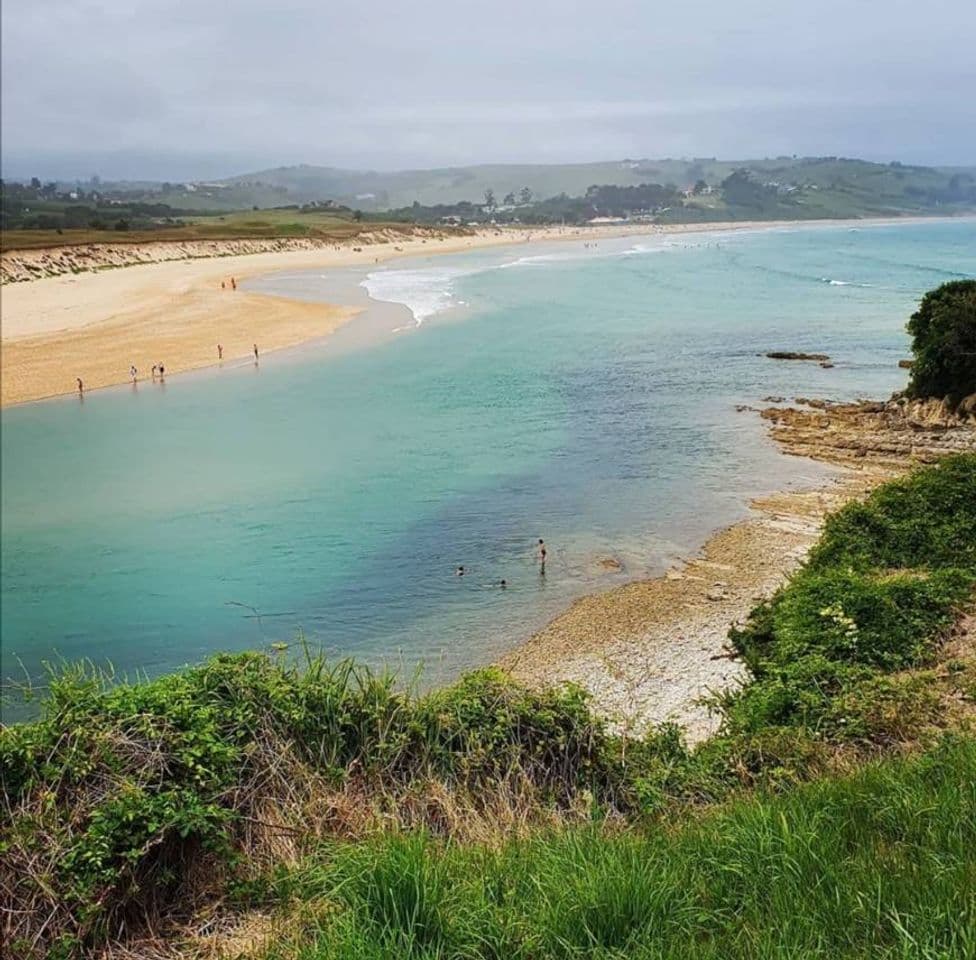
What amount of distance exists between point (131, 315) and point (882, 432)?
42.3 meters

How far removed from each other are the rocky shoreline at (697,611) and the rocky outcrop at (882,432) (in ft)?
0.20

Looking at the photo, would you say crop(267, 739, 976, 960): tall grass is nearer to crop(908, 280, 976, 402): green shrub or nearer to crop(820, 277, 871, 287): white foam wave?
crop(908, 280, 976, 402): green shrub

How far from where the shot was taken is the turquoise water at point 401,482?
53.9 ft

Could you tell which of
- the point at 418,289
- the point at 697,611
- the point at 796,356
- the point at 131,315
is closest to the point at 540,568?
the point at 697,611

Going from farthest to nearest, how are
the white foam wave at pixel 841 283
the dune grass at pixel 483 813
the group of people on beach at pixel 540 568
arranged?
the white foam wave at pixel 841 283, the group of people on beach at pixel 540 568, the dune grass at pixel 483 813

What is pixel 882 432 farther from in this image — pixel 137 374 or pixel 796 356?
pixel 137 374

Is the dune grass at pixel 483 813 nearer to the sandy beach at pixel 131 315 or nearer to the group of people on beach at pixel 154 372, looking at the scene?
the sandy beach at pixel 131 315

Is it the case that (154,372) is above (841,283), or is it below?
below

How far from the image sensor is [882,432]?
85.0 ft

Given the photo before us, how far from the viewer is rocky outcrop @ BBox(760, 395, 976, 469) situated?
24.2m

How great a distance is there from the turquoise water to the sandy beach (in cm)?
322

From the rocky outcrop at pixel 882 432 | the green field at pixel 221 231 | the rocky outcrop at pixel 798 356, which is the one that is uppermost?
the green field at pixel 221 231

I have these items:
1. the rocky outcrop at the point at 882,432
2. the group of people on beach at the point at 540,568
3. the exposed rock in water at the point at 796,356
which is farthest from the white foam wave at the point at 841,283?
the group of people on beach at the point at 540,568

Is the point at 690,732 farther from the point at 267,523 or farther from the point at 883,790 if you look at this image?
the point at 267,523
